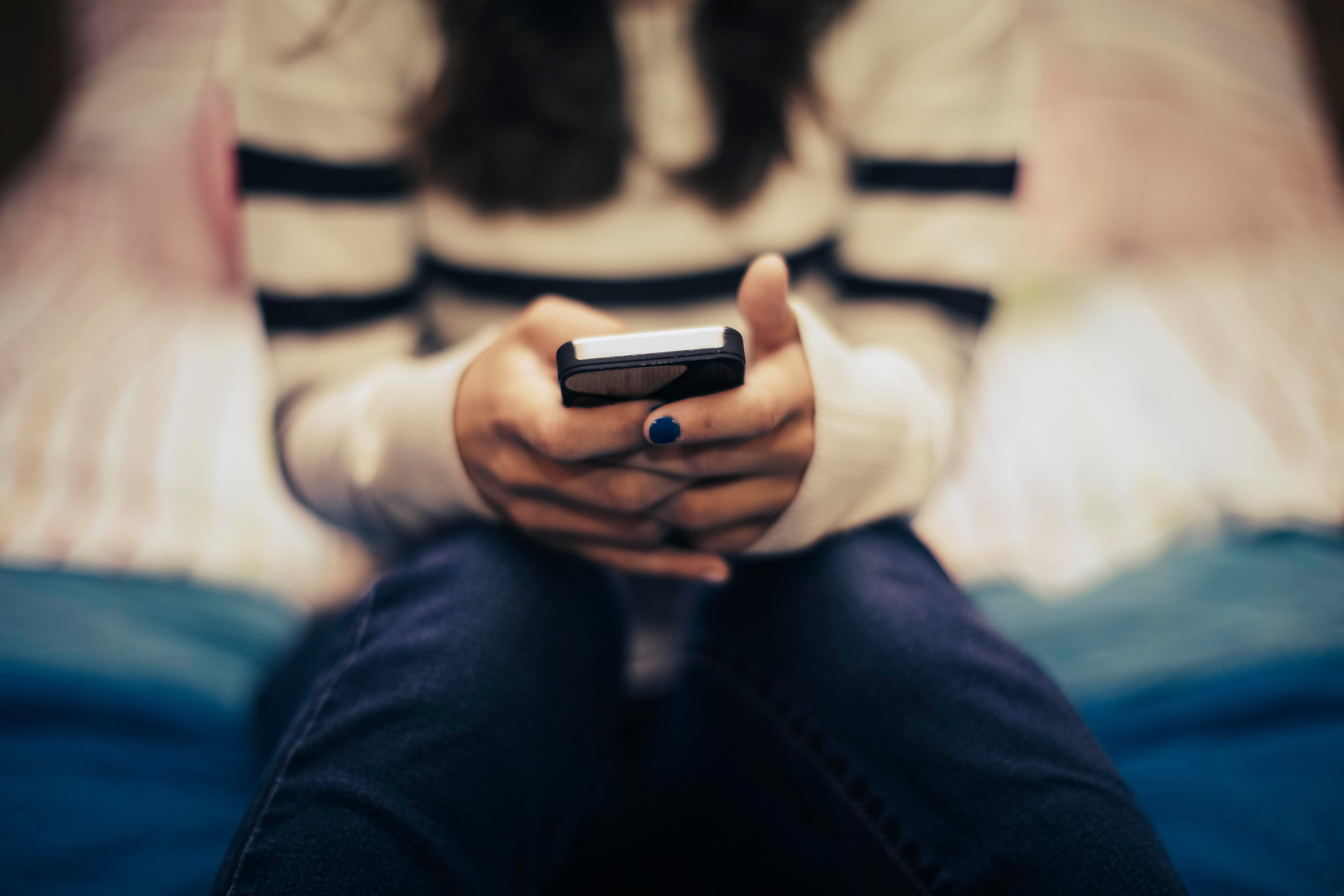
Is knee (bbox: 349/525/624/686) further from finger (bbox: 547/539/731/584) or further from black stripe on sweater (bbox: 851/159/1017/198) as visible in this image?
black stripe on sweater (bbox: 851/159/1017/198)

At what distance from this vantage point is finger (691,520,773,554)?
461 mm

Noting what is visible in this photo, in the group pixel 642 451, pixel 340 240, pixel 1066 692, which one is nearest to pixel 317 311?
pixel 340 240

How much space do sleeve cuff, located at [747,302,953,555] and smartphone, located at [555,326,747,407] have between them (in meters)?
0.08

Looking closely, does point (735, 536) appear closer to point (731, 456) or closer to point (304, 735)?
point (731, 456)

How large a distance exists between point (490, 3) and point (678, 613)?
52 centimetres

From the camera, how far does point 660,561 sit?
470mm

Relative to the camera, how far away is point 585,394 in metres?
0.37

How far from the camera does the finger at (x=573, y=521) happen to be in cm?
45

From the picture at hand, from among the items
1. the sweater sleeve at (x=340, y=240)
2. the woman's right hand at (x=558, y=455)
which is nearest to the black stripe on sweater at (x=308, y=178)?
the sweater sleeve at (x=340, y=240)

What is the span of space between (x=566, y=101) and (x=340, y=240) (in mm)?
220

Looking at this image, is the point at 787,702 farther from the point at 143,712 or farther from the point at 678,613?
the point at 143,712

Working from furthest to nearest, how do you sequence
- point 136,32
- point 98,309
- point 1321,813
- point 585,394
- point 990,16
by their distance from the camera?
point 136,32
point 98,309
point 990,16
point 1321,813
point 585,394

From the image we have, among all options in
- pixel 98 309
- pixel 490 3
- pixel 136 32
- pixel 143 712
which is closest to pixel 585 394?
pixel 490 3

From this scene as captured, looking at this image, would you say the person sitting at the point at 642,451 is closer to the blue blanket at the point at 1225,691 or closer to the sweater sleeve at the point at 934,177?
the sweater sleeve at the point at 934,177
